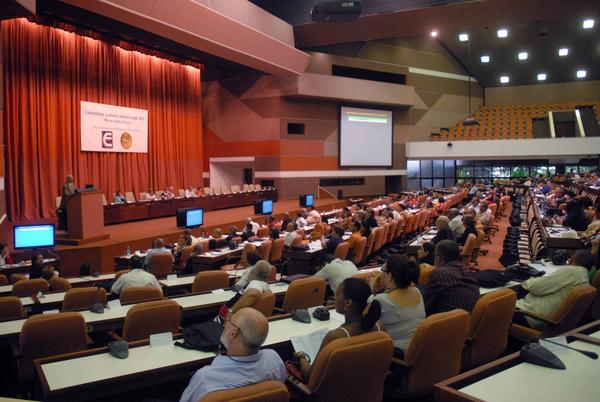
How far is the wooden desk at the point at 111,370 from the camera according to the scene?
2.57m

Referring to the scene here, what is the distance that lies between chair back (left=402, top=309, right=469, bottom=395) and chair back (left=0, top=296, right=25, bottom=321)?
10.7 ft

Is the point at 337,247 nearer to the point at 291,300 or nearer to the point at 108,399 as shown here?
the point at 291,300

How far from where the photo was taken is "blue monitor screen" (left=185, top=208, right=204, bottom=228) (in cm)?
1116

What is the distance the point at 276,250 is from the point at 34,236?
4.03 m

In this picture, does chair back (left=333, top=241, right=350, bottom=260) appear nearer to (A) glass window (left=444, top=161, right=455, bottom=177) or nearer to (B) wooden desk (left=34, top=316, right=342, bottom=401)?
(B) wooden desk (left=34, top=316, right=342, bottom=401)

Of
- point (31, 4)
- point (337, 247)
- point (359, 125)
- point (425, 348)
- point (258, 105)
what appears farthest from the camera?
point (359, 125)

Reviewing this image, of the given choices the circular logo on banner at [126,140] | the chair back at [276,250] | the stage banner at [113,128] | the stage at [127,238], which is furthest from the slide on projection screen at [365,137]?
the chair back at [276,250]

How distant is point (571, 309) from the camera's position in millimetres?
3430

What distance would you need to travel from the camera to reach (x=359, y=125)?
72.1 feet

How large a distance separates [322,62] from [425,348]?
18682 millimetres

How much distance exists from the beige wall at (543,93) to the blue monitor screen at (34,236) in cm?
2624

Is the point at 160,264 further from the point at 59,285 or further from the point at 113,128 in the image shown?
the point at 113,128

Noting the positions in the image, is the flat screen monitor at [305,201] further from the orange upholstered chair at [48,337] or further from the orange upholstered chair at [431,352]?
the orange upholstered chair at [431,352]

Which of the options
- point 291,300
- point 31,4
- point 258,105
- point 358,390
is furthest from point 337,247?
point 258,105
